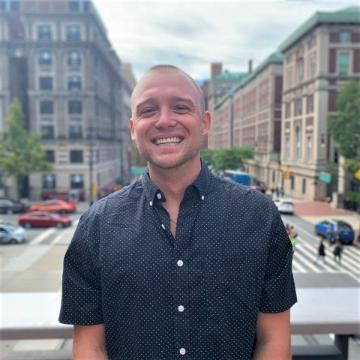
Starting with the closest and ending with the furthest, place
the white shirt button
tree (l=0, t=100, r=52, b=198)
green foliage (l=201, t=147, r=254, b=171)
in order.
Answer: the white shirt button < green foliage (l=201, t=147, r=254, b=171) < tree (l=0, t=100, r=52, b=198)

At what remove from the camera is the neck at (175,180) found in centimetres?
157

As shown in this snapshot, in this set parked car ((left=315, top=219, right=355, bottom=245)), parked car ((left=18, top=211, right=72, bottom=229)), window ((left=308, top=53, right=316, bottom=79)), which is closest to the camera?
window ((left=308, top=53, right=316, bottom=79))

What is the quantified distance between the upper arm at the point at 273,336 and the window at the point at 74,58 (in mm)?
26178

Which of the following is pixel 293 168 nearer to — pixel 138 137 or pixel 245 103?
pixel 245 103

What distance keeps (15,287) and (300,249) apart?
23.0ft

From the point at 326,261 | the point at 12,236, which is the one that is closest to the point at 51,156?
the point at 12,236

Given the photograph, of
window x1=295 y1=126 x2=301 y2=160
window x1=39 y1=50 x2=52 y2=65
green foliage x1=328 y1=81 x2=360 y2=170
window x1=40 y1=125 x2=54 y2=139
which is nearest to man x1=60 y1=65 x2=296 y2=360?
window x1=295 y1=126 x2=301 y2=160

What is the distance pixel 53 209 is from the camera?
17859 mm

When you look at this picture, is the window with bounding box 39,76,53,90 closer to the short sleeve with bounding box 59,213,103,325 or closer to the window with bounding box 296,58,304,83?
the window with bounding box 296,58,304,83

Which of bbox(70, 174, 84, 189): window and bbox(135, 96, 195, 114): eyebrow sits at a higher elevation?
bbox(135, 96, 195, 114): eyebrow

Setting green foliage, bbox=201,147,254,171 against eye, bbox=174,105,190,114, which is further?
green foliage, bbox=201,147,254,171

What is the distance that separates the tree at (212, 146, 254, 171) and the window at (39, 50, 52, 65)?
74.9ft

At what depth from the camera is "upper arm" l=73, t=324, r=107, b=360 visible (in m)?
1.50

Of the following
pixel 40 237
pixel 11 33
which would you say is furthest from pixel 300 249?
pixel 11 33
